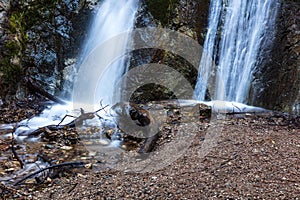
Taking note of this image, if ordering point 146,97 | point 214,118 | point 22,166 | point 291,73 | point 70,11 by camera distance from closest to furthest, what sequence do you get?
point 22,166 → point 214,118 → point 291,73 → point 146,97 → point 70,11

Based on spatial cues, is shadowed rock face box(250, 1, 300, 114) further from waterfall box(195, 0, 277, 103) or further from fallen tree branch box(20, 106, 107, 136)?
fallen tree branch box(20, 106, 107, 136)

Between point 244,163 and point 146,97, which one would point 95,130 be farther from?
point 244,163

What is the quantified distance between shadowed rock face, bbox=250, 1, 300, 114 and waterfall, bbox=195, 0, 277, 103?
8.4 inches

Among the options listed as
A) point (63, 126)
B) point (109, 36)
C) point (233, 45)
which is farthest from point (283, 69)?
point (63, 126)

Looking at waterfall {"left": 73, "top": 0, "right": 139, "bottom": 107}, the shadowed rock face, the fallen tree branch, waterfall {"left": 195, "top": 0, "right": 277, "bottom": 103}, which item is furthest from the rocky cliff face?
the shadowed rock face

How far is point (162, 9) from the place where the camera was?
7707 millimetres

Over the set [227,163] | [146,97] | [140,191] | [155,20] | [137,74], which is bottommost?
[140,191]

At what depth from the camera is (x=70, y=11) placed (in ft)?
28.0

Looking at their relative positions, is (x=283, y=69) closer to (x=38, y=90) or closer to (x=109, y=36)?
(x=109, y=36)

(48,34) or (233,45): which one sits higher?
(48,34)

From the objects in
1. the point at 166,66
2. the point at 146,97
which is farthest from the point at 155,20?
the point at 146,97

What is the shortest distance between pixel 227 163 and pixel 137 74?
15.5 ft

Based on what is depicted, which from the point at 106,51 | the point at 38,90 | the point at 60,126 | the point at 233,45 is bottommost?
the point at 60,126

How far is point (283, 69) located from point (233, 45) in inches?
51.6
